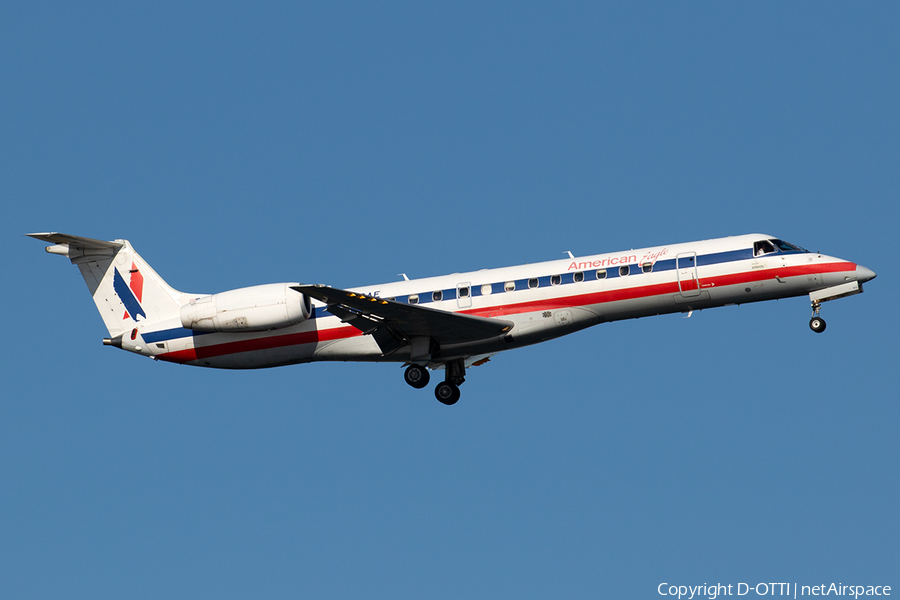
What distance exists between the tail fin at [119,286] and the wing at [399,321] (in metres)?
5.81

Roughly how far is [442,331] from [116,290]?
9.60 m

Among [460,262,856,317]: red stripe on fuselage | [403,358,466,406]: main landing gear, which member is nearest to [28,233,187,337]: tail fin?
[403,358,466,406]: main landing gear

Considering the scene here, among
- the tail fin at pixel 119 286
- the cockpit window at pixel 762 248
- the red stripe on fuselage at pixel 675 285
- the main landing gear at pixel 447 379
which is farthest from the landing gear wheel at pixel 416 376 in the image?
the cockpit window at pixel 762 248

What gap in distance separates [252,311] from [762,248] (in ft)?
42.1

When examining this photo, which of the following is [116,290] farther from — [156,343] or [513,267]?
[513,267]

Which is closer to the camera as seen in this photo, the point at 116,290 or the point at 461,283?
the point at 461,283

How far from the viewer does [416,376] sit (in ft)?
85.2

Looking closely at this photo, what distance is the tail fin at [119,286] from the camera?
2711 cm

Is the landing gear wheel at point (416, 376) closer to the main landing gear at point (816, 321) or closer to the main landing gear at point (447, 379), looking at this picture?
the main landing gear at point (447, 379)

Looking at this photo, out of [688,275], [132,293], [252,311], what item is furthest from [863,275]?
[132,293]

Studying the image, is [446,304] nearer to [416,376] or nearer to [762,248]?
[416,376]

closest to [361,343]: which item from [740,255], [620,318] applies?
[620,318]

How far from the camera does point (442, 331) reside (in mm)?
24562

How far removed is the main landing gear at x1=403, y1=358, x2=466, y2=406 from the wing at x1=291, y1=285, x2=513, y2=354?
1.13 m
